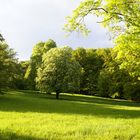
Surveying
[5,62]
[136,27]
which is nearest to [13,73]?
[5,62]

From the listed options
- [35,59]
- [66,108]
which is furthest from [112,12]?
[35,59]

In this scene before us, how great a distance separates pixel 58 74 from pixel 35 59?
82.7 feet

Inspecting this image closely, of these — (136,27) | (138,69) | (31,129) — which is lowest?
(31,129)

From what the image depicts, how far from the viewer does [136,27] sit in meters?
22.4

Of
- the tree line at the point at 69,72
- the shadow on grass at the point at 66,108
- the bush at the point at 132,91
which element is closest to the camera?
the shadow on grass at the point at 66,108

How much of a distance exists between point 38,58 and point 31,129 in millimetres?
78955

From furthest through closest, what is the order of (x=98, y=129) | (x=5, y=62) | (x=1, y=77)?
(x=5, y=62) → (x=1, y=77) → (x=98, y=129)

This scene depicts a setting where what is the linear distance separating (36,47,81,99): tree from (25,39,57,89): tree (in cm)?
1970

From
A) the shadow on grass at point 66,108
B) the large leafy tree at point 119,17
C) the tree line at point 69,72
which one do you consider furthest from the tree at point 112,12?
the tree line at point 69,72

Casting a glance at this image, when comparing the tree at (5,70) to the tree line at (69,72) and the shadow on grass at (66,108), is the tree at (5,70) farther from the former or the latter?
the shadow on grass at (66,108)

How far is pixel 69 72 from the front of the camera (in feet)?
245

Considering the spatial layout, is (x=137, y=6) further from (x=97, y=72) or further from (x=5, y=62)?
(x=97, y=72)

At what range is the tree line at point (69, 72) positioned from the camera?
224 ft

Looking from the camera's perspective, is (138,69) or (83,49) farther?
(83,49)
